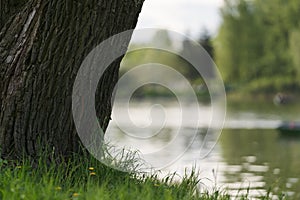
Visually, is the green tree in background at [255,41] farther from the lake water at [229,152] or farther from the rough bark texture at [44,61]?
the rough bark texture at [44,61]

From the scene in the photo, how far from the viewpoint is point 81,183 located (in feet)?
12.8

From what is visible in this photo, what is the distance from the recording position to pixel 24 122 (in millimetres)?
3990

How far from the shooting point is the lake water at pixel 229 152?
9447 mm

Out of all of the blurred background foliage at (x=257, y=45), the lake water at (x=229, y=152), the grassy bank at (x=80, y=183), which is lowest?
the grassy bank at (x=80, y=183)

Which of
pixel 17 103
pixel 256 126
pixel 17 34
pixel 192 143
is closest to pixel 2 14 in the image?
pixel 17 34

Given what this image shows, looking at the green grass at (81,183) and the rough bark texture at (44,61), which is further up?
the rough bark texture at (44,61)

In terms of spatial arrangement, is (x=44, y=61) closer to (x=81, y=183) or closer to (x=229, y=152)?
(x=81, y=183)

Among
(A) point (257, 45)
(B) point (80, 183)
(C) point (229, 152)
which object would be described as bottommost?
(B) point (80, 183)

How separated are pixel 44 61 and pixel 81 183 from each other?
80cm

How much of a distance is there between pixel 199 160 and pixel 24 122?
8301mm

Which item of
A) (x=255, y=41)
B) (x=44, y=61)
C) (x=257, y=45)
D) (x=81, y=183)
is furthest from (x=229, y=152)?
(x=257, y=45)

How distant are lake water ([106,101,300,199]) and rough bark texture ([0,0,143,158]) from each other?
29.8 inches

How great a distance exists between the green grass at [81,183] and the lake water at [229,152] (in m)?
0.62

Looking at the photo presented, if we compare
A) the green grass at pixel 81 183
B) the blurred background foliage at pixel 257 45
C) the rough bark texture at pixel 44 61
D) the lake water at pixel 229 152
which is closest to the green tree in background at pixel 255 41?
the blurred background foliage at pixel 257 45
